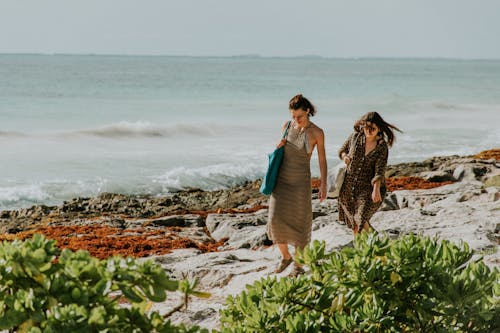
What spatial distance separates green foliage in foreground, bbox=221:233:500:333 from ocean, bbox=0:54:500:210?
56.1ft

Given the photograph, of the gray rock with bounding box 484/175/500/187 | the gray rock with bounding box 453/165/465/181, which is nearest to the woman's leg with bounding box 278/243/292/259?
the gray rock with bounding box 484/175/500/187

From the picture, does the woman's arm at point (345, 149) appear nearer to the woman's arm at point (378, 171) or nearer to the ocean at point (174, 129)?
the woman's arm at point (378, 171)

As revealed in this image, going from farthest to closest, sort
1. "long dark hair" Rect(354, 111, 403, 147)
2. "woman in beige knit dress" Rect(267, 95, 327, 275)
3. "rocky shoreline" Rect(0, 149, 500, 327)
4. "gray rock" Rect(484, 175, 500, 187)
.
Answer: "gray rock" Rect(484, 175, 500, 187) → "rocky shoreline" Rect(0, 149, 500, 327) → "long dark hair" Rect(354, 111, 403, 147) → "woman in beige knit dress" Rect(267, 95, 327, 275)

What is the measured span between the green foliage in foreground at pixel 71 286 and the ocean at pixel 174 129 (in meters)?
17.3

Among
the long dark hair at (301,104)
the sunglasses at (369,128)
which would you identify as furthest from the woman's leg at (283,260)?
the sunglasses at (369,128)

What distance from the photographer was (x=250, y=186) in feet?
66.2

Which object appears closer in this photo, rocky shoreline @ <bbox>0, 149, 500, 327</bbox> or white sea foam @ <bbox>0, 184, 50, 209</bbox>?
rocky shoreline @ <bbox>0, 149, 500, 327</bbox>

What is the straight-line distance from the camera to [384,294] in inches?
142

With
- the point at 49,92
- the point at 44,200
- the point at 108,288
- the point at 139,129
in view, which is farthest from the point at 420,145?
the point at 49,92

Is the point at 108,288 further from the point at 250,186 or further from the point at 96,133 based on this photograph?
the point at 96,133

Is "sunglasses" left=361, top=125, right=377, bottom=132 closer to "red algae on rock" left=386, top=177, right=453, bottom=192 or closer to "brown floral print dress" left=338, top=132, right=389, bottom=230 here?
"brown floral print dress" left=338, top=132, right=389, bottom=230

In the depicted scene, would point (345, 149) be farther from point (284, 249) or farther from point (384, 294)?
point (384, 294)

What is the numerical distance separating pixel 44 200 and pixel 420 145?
16.4 m

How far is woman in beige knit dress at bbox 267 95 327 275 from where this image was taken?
7.55 m
